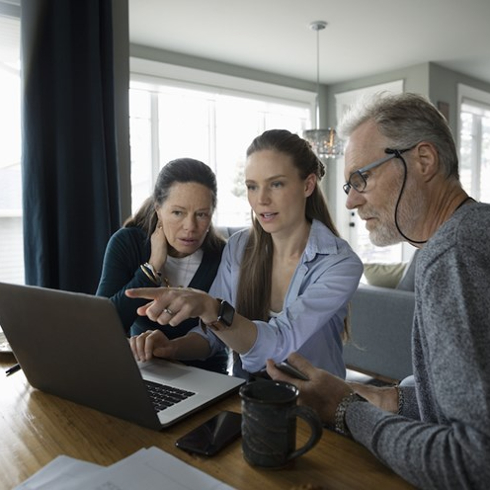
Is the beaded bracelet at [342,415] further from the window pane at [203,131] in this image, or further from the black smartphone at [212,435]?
the window pane at [203,131]

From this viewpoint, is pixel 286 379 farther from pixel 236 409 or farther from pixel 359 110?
pixel 359 110

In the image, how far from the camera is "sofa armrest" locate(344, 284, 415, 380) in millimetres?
2865

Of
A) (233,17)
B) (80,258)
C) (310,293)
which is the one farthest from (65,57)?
(310,293)

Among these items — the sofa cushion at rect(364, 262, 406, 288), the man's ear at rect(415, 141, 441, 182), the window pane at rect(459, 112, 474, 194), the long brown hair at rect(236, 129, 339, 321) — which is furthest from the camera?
the window pane at rect(459, 112, 474, 194)

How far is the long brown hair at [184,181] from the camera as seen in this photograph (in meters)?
1.70

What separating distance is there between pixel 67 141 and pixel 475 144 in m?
5.88

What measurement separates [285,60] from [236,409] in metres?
4.93

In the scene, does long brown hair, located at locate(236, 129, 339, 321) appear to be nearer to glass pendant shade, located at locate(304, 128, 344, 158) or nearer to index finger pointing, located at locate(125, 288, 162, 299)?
index finger pointing, located at locate(125, 288, 162, 299)

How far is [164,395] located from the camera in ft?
3.25

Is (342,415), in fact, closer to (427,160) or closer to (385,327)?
(427,160)

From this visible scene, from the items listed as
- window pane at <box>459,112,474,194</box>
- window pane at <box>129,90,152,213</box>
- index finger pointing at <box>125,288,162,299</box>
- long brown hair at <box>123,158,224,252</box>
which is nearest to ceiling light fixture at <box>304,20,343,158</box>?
window pane at <box>129,90,152,213</box>

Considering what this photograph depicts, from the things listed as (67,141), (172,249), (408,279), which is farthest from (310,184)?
(67,141)

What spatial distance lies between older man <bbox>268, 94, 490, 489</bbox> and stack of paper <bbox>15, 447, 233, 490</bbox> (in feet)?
0.88

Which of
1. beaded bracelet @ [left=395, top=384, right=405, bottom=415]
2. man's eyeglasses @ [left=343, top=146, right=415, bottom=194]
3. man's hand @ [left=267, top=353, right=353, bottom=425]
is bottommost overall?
beaded bracelet @ [left=395, top=384, right=405, bottom=415]
